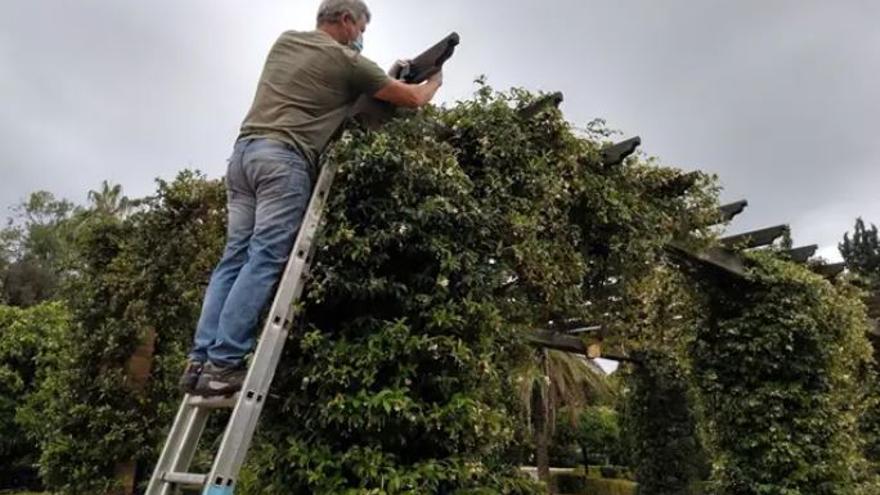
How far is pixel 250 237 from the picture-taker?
231 cm

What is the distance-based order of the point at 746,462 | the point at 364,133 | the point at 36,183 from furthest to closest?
the point at 36,183, the point at 746,462, the point at 364,133

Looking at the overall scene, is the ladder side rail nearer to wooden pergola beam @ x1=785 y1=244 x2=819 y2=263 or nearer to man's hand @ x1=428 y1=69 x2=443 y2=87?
man's hand @ x1=428 y1=69 x2=443 y2=87

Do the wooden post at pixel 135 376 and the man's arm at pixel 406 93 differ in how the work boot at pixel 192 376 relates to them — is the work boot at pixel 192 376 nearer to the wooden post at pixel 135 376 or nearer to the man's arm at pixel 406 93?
the man's arm at pixel 406 93

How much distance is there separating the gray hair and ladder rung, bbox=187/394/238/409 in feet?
4.84

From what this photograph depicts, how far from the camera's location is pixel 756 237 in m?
5.62

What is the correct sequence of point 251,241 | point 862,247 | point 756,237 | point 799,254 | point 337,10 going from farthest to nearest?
point 862,247, point 799,254, point 756,237, point 337,10, point 251,241

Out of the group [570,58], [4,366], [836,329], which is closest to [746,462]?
[836,329]

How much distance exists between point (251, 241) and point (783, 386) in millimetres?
4728

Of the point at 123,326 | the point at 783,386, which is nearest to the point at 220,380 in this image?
the point at 123,326

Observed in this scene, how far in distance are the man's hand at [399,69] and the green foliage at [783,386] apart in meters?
3.96

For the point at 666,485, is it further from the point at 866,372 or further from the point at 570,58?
the point at 570,58

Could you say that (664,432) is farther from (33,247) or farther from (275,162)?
(33,247)

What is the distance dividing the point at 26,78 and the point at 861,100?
11845 millimetres

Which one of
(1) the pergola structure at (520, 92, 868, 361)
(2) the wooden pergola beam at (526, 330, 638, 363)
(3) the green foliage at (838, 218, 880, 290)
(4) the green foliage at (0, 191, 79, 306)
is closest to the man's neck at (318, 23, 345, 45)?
(1) the pergola structure at (520, 92, 868, 361)
